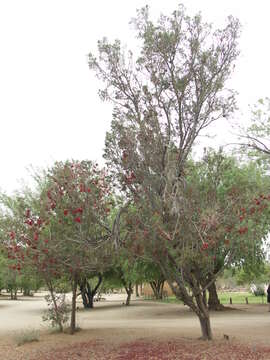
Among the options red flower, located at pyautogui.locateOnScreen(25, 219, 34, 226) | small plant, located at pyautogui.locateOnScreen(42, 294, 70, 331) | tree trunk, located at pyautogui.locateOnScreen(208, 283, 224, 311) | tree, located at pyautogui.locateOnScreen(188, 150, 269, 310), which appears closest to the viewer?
tree, located at pyautogui.locateOnScreen(188, 150, 269, 310)

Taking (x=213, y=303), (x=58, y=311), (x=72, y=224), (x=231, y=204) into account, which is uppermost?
(x=231, y=204)

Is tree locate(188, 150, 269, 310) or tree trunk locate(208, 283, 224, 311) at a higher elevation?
tree locate(188, 150, 269, 310)

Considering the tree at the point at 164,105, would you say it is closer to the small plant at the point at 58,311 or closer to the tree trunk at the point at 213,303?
the small plant at the point at 58,311

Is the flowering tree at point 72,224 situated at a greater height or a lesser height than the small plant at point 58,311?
greater

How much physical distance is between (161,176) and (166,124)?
1590 millimetres

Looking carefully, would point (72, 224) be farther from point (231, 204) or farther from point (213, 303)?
point (213, 303)

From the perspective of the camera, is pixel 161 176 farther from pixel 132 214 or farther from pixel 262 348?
pixel 262 348

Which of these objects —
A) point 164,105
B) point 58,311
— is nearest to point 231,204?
point 164,105

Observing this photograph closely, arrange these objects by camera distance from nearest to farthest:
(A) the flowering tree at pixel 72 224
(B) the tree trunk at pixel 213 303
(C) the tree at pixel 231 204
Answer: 1. (C) the tree at pixel 231 204
2. (A) the flowering tree at pixel 72 224
3. (B) the tree trunk at pixel 213 303

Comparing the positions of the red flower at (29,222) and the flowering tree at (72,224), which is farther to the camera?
the red flower at (29,222)

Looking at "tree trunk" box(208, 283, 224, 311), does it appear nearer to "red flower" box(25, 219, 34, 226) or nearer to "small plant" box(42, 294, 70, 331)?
"small plant" box(42, 294, 70, 331)

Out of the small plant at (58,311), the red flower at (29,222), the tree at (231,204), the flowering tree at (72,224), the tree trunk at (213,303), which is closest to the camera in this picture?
the tree at (231,204)

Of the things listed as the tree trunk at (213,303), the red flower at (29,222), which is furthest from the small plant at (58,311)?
the tree trunk at (213,303)

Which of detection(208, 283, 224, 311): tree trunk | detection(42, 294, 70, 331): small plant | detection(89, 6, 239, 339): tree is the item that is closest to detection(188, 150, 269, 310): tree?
detection(89, 6, 239, 339): tree
